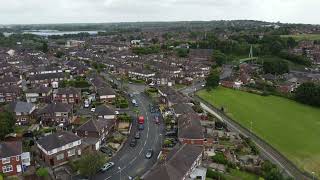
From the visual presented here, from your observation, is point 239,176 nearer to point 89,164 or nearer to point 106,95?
point 89,164

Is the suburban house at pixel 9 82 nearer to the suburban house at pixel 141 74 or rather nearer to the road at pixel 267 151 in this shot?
the suburban house at pixel 141 74

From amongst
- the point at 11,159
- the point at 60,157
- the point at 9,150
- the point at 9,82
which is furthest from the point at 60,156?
the point at 9,82

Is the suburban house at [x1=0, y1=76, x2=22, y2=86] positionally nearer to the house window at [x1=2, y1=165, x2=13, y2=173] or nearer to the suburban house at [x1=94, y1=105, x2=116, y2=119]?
the suburban house at [x1=94, y1=105, x2=116, y2=119]

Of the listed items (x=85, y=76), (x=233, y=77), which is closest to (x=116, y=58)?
(x=85, y=76)

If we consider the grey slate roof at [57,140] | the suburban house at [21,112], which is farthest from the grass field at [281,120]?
the suburban house at [21,112]

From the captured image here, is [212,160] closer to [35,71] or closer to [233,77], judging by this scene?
[233,77]
